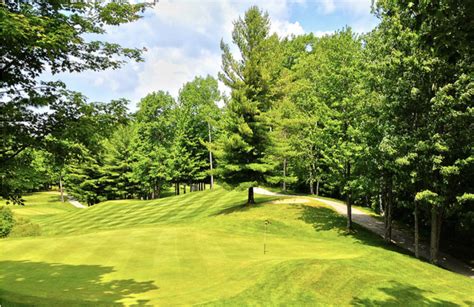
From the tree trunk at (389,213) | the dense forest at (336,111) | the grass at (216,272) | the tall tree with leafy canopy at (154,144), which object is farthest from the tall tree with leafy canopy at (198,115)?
the tree trunk at (389,213)

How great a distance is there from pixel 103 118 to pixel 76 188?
60335 mm

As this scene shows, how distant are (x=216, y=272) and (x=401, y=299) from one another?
6906mm

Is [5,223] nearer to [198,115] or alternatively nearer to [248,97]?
[248,97]

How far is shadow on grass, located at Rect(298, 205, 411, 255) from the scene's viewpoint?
80.1 ft

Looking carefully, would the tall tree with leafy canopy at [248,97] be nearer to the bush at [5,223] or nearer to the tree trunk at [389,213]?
the tree trunk at [389,213]

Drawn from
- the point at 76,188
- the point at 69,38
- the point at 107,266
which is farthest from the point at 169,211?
the point at 69,38

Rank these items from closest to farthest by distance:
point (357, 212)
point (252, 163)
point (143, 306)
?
point (143, 306)
point (252, 163)
point (357, 212)

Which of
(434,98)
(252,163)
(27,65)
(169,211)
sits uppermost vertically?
(434,98)

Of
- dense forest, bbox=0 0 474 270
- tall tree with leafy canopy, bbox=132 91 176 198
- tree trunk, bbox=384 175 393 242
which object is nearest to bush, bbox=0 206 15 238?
dense forest, bbox=0 0 474 270

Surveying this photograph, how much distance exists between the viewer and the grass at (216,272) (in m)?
10.9

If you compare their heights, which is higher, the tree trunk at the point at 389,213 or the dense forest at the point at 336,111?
the dense forest at the point at 336,111

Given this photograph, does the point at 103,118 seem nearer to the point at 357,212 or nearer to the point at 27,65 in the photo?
the point at 27,65

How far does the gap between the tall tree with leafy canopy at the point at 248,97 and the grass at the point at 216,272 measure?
6.72 meters

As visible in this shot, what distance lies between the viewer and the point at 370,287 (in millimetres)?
11367
